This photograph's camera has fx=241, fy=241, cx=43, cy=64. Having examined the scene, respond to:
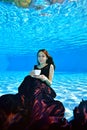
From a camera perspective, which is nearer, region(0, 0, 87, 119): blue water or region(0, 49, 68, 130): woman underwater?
region(0, 49, 68, 130): woman underwater

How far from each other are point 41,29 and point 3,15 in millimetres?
591

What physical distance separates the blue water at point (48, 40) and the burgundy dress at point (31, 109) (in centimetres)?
17

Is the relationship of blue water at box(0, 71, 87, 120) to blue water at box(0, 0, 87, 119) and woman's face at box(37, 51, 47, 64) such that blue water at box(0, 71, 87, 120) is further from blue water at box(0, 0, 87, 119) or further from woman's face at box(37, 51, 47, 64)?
woman's face at box(37, 51, 47, 64)

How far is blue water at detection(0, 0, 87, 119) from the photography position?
3381 millimetres

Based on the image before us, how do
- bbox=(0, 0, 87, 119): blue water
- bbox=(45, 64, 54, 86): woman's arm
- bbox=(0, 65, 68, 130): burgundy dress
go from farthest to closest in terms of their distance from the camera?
1. bbox=(0, 0, 87, 119): blue water
2. bbox=(45, 64, 54, 86): woman's arm
3. bbox=(0, 65, 68, 130): burgundy dress

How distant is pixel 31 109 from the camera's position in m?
3.18

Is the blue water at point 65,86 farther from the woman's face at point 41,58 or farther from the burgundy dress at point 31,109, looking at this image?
the woman's face at point 41,58

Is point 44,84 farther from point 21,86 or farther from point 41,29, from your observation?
point 41,29

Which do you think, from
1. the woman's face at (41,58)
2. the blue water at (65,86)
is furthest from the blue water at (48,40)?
the woman's face at (41,58)

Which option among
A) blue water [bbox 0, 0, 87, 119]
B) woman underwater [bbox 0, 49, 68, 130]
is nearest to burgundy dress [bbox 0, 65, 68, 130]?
woman underwater [bbox 0, 49, 68, 130]

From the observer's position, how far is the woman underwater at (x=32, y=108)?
316cm

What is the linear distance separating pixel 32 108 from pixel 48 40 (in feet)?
3.29

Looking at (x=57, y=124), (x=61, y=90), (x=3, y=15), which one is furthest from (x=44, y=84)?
(x=3, y=15)

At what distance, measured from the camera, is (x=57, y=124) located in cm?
322
